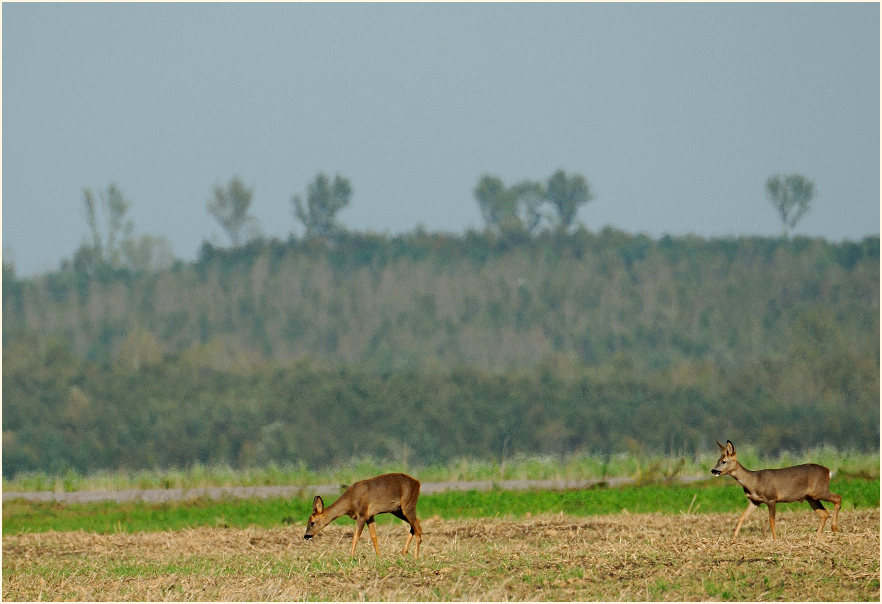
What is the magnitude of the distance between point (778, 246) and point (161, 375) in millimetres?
45698

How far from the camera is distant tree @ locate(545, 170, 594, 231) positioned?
8875 cm

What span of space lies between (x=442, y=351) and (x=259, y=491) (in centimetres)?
4291

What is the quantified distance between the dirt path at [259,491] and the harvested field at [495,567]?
11.8 metres

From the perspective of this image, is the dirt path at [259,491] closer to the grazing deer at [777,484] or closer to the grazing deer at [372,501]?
the grazing deer at [777,484]

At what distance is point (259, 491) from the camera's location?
29.3 metres

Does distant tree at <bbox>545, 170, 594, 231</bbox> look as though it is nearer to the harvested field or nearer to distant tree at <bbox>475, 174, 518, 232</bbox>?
distant tree at <bbox>475, 174, 518, 232</bbox>

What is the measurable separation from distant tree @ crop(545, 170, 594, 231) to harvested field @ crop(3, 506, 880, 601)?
243 ft

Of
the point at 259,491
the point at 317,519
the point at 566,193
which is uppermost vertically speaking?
the point at 566,193

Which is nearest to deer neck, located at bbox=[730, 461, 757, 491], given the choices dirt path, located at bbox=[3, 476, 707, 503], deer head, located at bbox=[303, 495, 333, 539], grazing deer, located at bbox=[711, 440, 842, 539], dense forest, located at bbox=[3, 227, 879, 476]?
grazing deer, located at bbox=[711, 440, 842, 539]

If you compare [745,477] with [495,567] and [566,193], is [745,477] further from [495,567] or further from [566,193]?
[566,193]

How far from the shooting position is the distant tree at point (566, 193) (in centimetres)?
8875

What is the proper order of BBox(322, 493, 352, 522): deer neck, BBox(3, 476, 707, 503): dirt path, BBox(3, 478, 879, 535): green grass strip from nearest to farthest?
1. BBox(322, 493, 352, 522): deer neck
2. BBox(3, 478, 879, 535): green grass strip
3. BBox(3, 476, 707, 503): dirt path

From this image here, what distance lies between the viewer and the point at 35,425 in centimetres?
6119

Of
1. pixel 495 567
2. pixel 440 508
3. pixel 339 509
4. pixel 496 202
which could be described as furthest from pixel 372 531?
pixel 496 202
